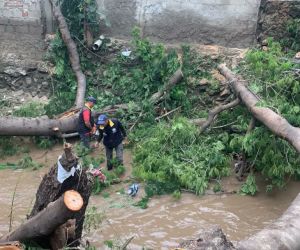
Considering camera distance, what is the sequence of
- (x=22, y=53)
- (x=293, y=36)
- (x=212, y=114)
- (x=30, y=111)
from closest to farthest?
(x=212, y=114)
(x=30, y=111)
(x=293, y=36)
(x=22, y=53)

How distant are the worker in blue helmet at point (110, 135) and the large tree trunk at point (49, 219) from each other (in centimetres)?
384

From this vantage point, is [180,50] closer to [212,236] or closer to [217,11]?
[217,11]

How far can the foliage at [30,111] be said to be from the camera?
10960 mm

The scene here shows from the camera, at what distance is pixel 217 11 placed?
11891 millimetres

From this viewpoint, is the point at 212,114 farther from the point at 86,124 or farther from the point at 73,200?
the point at 73,200

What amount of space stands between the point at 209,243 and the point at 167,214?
10.9 ft

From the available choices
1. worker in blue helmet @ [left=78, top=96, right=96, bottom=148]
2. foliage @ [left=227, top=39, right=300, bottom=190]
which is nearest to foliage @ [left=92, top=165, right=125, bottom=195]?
worker in blue helmet @ [left=78, top=96, right=96, bottom=148]

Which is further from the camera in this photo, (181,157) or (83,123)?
(83,123)

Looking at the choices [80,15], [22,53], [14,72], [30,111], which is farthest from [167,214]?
[22,53]

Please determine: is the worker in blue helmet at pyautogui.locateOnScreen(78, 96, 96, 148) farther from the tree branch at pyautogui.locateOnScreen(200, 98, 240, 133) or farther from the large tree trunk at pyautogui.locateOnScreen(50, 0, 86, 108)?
the tree branch at pyautogui.locateOnScreen(200, 98, 240, 133)

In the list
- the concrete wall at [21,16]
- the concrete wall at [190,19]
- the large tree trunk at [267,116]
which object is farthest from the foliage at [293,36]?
the concrete wall at [21,16]

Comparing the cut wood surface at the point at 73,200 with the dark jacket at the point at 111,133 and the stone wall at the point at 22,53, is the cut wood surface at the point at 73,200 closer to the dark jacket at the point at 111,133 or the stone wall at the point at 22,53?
the dark jacket at the point at 111,133

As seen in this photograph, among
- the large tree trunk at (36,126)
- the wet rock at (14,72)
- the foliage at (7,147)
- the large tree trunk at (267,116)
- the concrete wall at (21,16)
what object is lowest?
the foliage at (7,147)

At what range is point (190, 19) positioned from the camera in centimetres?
1202
